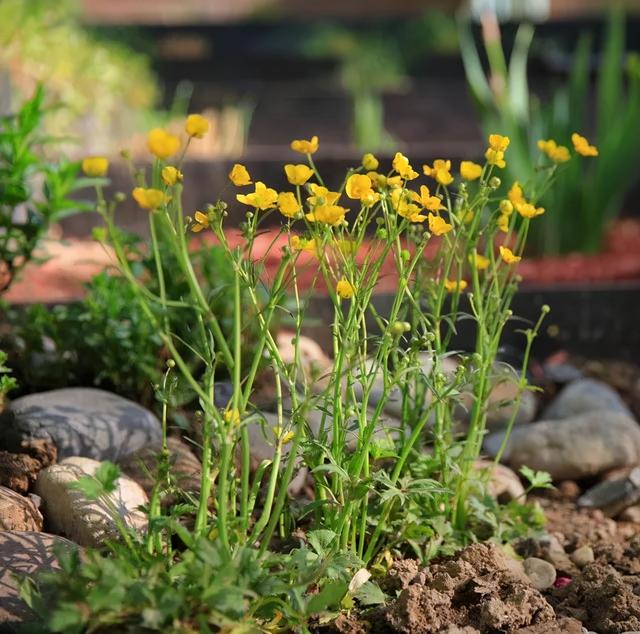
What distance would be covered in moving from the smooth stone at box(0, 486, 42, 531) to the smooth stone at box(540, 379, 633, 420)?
1473 millimetres

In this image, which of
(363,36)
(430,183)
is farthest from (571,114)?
(363,36)

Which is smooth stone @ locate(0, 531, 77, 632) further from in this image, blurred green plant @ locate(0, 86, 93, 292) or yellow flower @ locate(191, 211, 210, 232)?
blurred green plant @ locate(0, 86, 93, 292)

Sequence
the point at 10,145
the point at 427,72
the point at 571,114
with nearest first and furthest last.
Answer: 1. the point at 10,145
2. the point at 571,114
3. the point at 427,72

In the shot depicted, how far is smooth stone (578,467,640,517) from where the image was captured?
2.58m

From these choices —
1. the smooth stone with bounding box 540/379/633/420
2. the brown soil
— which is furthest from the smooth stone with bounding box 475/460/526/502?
the brown soil

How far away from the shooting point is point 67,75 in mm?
5828

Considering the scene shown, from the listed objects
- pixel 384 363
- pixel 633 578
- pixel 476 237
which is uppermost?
pixel 476 237

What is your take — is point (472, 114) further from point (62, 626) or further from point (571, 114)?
point (62, 626)

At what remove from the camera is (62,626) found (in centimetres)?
151

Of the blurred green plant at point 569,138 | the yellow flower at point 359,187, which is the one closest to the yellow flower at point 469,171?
the yellow flower at point 359,187

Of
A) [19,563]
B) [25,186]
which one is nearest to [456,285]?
[19,563]

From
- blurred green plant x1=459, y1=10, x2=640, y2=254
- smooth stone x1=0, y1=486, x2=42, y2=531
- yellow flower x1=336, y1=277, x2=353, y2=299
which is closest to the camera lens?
yellow flower x1=336, y1=277, x2=353, y2=299

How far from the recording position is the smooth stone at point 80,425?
2.34m

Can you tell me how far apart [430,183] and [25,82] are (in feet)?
6.30
